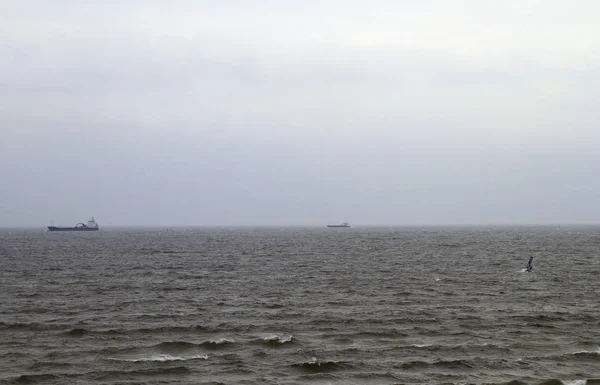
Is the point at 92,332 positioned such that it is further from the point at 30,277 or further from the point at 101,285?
the point at 30,277

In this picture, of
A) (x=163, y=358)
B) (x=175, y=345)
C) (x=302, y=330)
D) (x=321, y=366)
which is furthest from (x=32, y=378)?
(x=302, y=330)

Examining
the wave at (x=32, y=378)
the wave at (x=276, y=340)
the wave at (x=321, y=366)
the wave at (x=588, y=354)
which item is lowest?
the wave at (x=32, y=378)

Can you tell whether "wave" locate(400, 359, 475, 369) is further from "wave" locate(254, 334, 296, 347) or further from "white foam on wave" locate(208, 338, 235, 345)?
"white foam on wave" locate(208, 338, 235, 345)

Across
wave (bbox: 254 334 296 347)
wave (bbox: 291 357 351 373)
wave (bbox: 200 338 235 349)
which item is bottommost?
wave (bbox: 291 357 351 373)

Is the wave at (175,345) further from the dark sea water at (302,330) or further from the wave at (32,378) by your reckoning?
the wave at (32,378)

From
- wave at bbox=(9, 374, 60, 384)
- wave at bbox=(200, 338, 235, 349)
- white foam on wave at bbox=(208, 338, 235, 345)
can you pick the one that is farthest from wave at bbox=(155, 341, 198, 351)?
wave at bbox=(9, 374, 60, 384)

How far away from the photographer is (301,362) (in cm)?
2875

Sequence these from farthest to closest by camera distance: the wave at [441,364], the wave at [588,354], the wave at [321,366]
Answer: the wave at [588,354]
the wave at [441,364]
the wave at [321,366]

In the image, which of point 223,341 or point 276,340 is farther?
point 276,340

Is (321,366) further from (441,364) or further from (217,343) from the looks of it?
(217,343)

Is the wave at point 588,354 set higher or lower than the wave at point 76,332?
higher

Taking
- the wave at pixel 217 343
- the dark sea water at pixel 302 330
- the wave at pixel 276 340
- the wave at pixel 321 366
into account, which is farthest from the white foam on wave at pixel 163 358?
the wave at pixel 321 366

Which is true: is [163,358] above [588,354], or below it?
below

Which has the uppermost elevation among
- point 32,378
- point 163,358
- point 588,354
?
point 588,354
